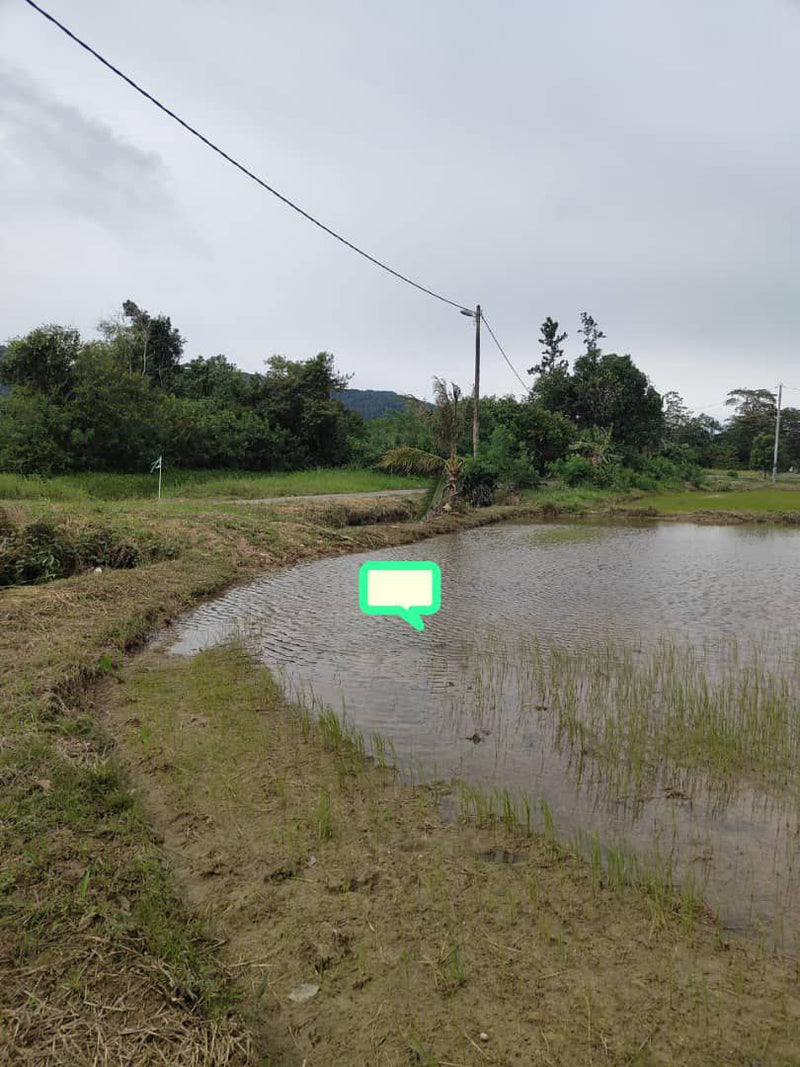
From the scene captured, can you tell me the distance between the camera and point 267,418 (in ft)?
98.5

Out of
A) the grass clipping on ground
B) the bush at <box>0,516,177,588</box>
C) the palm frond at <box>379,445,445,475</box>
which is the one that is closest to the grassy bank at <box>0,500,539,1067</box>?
the grass clipping on ground

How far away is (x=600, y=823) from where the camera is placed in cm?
335

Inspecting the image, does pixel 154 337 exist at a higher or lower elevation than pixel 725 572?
higher

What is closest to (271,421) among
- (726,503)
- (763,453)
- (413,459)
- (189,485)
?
(189,485)

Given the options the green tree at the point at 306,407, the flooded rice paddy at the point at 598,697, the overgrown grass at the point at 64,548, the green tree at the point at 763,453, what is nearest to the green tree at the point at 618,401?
the green tree at the point at 763,453

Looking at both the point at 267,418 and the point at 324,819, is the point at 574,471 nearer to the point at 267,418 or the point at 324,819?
the point at 267,418

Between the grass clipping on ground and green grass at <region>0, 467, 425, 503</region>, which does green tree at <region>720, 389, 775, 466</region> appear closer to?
green grass at <region>0, 467, 425, 503</region>

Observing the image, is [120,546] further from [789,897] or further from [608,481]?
[608,481]

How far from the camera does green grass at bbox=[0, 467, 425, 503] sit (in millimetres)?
15758

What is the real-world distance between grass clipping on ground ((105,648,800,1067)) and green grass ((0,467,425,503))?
12.6m

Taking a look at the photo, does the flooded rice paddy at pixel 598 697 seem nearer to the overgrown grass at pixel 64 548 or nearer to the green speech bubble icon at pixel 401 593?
the green speech bubble icon at pixel 401 593

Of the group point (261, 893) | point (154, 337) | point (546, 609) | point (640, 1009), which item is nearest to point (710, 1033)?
point (640, 1009)

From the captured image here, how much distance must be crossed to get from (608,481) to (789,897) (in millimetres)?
29901

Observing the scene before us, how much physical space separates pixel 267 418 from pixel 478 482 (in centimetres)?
1106
